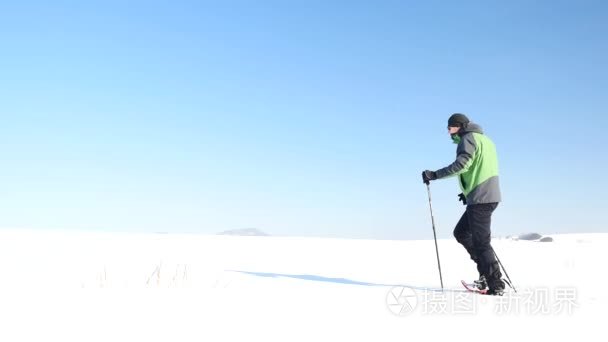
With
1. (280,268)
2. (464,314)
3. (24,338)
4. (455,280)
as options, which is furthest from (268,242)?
(24,338)

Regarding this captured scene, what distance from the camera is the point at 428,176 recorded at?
6.12 meters

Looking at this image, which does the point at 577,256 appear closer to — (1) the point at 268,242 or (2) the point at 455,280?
(2) the point at 455,280

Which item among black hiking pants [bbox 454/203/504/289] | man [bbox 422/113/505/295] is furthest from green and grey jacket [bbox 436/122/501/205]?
black hiking pants [bbox 454/203/504/289]

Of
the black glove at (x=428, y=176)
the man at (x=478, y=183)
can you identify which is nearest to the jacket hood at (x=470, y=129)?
the man at (x=478, y=183)

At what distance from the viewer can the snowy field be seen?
2.95m

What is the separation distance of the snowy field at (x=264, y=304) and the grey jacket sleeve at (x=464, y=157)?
55.1 inches

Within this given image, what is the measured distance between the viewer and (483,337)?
126 inches

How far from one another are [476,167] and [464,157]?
9.9 inches

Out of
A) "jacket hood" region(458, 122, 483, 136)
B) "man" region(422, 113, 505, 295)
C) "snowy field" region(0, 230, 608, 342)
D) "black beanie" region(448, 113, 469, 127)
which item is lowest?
"snowy field" region(0, 230, 608, 342)

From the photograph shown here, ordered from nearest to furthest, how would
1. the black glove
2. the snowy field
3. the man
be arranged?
the snowy field
the man
the black glove

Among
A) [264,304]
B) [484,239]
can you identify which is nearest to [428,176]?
[484,239]

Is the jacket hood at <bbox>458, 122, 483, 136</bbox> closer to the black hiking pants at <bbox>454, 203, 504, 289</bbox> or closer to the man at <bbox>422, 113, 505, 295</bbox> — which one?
the man at <bbox>422, 113, 505, 295</bbox>

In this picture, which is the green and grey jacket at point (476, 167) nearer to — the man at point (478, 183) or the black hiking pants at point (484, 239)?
the man at point (478, 183)

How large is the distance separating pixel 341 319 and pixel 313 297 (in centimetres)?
96
